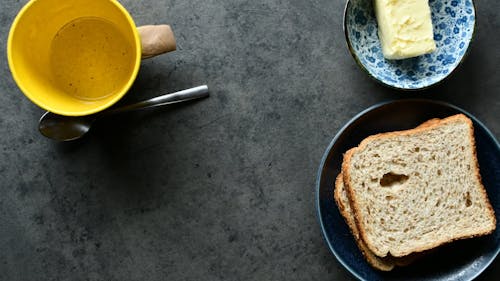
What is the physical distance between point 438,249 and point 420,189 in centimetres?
16

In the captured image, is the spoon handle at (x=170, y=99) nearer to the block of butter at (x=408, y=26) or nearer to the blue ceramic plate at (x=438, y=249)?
the blue ceramic plate at (x=438, y=249)

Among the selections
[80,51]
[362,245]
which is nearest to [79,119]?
[80,51]

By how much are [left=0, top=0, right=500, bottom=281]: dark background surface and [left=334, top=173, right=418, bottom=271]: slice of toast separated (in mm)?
87

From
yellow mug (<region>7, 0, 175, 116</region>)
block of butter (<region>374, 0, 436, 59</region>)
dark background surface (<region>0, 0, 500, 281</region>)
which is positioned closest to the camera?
yellow mug (<region>7, 0, 175, 116</region>)

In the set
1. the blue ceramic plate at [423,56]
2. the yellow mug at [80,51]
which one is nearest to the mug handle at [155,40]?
the yellow mug at [80,51]

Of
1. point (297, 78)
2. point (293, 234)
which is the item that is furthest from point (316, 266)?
point (297, 78)

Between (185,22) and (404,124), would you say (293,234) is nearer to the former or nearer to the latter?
(404,124)

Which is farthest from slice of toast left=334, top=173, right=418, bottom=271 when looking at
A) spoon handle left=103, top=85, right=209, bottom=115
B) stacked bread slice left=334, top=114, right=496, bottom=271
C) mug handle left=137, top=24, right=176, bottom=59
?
mug handle left=137, top=24, right=176, bottom=59

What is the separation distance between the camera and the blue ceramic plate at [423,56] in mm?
1440

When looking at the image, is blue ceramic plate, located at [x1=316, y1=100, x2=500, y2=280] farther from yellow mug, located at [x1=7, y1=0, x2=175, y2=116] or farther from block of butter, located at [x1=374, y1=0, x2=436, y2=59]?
yellow mug, located at [x1=7, y1=0, x2=175, y2=116]

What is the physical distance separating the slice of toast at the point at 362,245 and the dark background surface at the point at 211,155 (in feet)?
0.29

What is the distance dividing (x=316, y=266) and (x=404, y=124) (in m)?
0.40

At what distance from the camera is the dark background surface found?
4.91 feet

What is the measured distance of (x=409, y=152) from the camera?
142 centimetres
